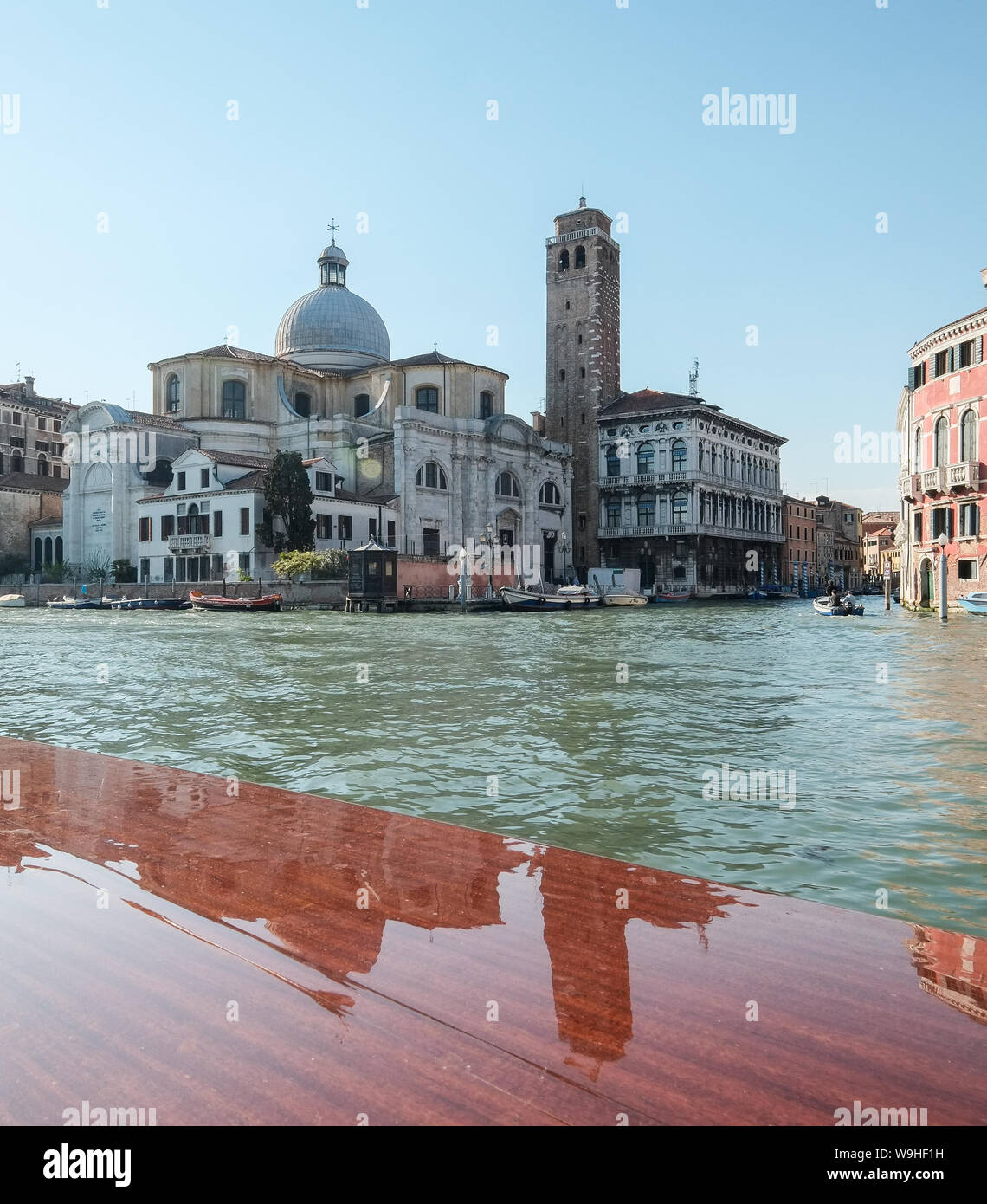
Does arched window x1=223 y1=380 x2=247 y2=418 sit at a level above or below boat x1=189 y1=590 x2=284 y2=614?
above

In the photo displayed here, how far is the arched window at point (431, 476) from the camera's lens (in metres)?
44.1

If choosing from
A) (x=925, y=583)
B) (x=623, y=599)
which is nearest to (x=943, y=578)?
(x=925, y=583)

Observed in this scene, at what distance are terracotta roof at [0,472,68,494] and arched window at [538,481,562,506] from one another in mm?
26733

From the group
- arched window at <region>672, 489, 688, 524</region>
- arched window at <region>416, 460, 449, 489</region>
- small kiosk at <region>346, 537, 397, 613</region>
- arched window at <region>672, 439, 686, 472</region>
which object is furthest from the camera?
arched window at <region>672, 489, 688, 524</region>

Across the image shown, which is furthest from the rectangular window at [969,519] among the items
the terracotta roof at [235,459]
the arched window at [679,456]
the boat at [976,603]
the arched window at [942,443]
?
the terracotta roof at [235,459]

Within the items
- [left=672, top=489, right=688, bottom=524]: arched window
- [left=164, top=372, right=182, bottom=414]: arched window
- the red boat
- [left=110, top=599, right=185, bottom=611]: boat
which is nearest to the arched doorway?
[left=672, top=489, right=688, bottom=524]: arched window

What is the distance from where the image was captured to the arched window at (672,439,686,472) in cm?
5112

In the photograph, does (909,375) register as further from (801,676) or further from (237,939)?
(237,939)

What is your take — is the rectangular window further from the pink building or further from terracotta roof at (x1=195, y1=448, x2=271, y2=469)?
terracotta roof at (x1=195, y1=448, x2=271, y2=469)

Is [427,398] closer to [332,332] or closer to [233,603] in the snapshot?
[332,332]

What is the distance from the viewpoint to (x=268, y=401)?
46.8 m

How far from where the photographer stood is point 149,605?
3684 centimetres
